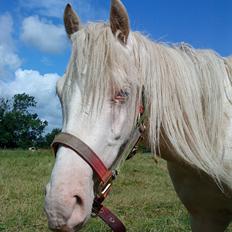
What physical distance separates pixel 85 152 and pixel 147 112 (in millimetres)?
581

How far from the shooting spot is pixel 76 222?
2109mm

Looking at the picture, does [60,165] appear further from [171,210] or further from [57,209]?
[171,210]

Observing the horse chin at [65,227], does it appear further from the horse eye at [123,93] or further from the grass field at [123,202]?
the grass field at [123,202]

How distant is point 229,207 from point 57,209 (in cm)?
153

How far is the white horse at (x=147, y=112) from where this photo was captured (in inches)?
85.0

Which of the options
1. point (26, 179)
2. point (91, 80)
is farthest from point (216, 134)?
point (26, 179)

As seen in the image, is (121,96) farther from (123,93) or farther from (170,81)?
(170,81)

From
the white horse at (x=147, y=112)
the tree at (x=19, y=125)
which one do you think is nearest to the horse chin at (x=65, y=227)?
the white horse at (x=147, y=112)

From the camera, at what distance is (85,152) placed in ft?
7.14

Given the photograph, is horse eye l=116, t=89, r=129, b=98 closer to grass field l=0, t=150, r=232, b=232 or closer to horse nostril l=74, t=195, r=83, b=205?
horse nostril l=74, t=195, r=83, b=205

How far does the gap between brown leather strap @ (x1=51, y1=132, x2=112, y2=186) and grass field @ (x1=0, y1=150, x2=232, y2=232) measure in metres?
3.15

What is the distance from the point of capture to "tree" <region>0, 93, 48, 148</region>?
58325 mm

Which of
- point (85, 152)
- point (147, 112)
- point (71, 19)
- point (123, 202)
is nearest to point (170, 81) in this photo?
point (147, 112)

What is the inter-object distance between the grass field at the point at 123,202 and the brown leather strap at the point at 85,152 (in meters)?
3.15
